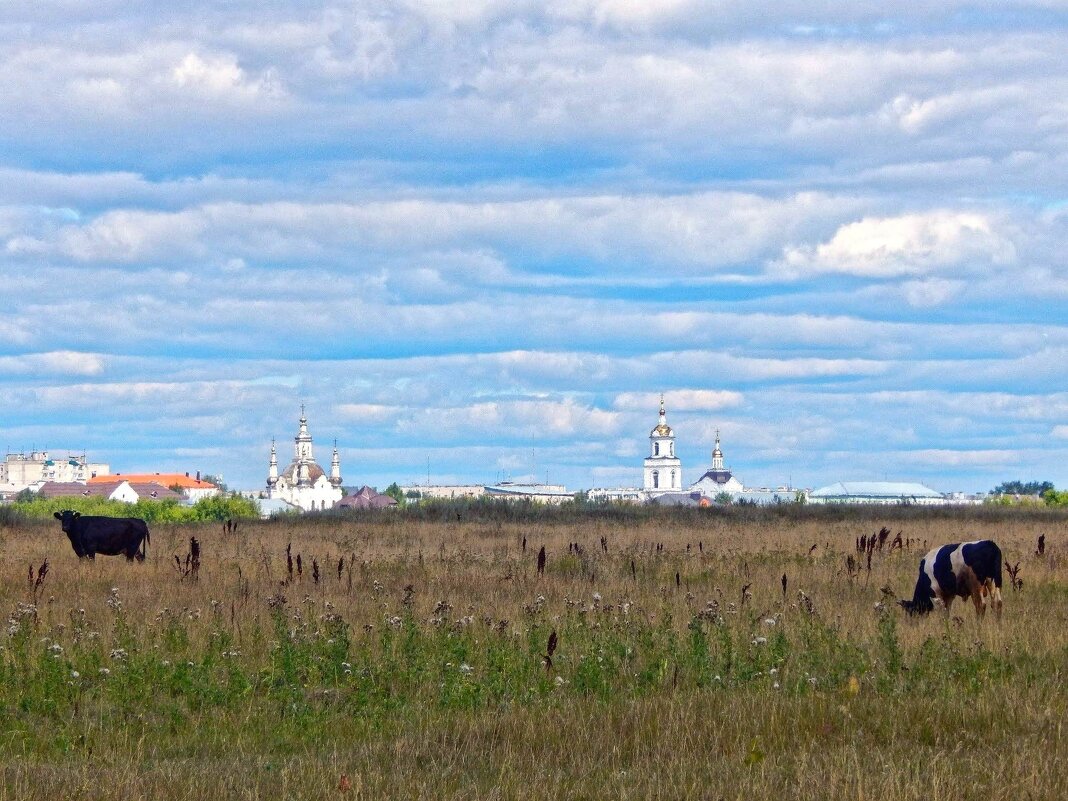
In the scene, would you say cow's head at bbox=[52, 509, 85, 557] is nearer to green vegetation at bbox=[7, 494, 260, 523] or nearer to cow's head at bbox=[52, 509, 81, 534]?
cow's head at bbox=[52, 509, 81, 534]

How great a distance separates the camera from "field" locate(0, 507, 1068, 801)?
8633mm

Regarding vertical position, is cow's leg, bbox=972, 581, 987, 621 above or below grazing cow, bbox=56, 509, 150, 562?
below

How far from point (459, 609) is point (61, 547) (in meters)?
17.1

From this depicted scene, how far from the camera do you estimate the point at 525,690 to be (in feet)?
39.8

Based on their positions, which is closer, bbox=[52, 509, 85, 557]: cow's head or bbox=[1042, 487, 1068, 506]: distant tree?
bbox=[52, 509, 85, 557]: cow's head

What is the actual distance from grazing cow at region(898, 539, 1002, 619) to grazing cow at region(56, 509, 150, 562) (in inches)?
695

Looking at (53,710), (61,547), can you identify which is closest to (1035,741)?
(53,710)

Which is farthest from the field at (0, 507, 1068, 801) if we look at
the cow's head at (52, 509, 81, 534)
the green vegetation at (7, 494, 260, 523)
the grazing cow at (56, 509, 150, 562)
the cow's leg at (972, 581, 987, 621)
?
the green vegetation at (7, 494, 260, 523)

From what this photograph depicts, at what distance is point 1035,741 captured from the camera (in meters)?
9.30

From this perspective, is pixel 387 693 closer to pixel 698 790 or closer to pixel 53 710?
pixel 53 710

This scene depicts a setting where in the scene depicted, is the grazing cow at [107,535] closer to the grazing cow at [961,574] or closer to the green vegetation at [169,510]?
the grazing cow at [961,574]

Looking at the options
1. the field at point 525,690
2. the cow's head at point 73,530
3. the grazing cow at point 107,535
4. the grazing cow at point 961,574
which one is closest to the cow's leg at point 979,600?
the grazing cow at point 961,574

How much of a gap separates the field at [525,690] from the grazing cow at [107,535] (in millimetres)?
6360

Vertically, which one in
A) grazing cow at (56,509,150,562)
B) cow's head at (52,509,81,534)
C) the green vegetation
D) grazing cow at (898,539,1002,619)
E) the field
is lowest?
the field
